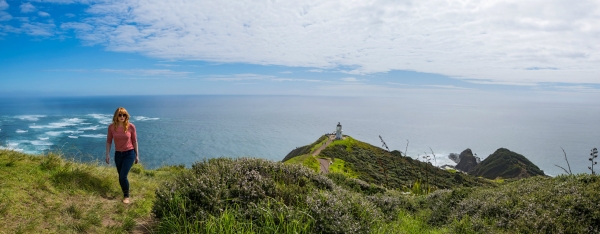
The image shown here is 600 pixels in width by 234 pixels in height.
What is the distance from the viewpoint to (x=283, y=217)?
4.62 meters

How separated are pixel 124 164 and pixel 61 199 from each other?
130 centimetres

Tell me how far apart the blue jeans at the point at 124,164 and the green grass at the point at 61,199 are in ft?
0.95

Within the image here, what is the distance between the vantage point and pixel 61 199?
5523 mm

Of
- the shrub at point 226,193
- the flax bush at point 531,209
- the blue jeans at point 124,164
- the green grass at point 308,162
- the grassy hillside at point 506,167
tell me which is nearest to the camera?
the shrub at point 226,193

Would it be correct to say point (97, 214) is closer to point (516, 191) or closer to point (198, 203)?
point (198, 203)

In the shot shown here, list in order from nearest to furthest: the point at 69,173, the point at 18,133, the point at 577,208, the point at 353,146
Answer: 1. the point at 577,208
2. the point at 69,173
3. the point at 353,146
4. the point at 18,133

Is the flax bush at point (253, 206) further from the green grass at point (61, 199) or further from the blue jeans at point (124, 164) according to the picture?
the blue jeans at point (124, 164)

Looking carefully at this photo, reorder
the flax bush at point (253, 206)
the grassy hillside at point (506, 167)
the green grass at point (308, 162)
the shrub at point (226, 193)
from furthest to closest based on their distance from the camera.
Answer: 1. the grassy hillside at point (506, 167)
2. the green grass at point (308, 162)
3. the shrub at point (226, 193)
4. the flax bush at point (253, 206)

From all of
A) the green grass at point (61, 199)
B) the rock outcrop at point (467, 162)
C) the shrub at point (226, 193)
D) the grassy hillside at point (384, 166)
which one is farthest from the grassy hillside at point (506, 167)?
the green grass at point (61, 199)

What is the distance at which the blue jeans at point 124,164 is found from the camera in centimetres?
654

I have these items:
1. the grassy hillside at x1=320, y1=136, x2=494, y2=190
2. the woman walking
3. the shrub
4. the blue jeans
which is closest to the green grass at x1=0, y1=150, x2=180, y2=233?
the blue jeans

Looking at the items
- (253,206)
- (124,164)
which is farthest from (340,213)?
(124,164)

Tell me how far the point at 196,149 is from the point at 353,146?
6440cm

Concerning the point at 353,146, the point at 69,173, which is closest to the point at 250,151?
the point at 353,146
